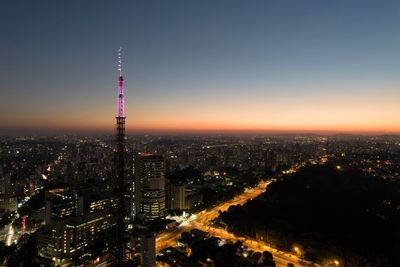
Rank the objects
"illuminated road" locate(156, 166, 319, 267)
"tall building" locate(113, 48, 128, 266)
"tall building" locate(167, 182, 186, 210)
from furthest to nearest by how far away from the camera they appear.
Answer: "tall building" locate(167, 182, 186, 210) → "illuminated road" locate(156, 166, 319, 267) → "tall building" locate(113, 48, 128, 266)

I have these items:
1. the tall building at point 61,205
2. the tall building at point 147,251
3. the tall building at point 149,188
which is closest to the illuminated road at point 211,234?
the tall building at point 149,188

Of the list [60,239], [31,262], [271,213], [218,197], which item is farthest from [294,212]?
[31,262]

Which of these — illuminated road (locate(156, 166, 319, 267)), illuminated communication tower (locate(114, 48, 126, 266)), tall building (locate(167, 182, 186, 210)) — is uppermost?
illuminated communication tower (locate(114, 48, 126, 266))

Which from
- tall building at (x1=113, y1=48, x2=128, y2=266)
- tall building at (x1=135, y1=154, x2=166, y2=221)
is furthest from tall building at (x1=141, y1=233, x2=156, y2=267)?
tall building at (x1=135, y1=154, x2=166, y2=221)

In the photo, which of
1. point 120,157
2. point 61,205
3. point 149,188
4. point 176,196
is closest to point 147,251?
point 120,157

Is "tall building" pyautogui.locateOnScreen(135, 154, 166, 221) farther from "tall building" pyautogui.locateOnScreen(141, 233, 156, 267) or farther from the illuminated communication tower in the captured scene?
the illuminated communication tower

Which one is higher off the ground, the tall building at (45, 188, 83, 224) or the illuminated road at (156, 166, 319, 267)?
the tall building at (45, 188, 83, 224)

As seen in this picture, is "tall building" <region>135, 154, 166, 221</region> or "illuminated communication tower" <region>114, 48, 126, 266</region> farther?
"tall building" <region>135, 154, 166, 221</region>

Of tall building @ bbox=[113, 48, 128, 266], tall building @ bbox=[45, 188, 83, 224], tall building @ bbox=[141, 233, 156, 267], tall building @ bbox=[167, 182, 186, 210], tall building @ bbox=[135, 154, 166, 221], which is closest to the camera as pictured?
tall building @ bbox=[113, 48, 128, 266]
